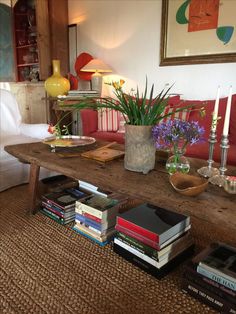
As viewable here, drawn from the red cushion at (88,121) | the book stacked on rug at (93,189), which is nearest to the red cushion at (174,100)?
the red cushion at (88,121)

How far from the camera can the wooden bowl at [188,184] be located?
1.00 metres

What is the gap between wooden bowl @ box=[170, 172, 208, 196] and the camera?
100 centimetres

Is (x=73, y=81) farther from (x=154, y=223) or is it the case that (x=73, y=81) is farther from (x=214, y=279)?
(x=214, y=279)

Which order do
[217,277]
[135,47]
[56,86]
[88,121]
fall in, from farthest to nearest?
[56,86]
[135,47]
[88,121]
[217,277]

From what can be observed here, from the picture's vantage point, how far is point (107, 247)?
145 cm

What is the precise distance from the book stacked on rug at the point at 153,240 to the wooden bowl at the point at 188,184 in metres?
0.23

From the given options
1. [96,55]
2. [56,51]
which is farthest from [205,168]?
[56,51]

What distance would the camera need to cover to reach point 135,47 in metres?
3.21

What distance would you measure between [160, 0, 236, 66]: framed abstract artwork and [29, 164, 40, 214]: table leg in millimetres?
1950

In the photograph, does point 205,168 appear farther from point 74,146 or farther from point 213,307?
point 74,146

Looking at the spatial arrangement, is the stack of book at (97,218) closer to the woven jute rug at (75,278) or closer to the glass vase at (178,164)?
the woven jute rug at (75,278)

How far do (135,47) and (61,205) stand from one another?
7.47 feet

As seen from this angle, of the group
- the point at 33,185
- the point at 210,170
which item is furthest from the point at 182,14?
the point at 33,185

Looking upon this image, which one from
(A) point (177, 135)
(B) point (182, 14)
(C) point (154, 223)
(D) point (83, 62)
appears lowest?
(C) point (154, 223)
